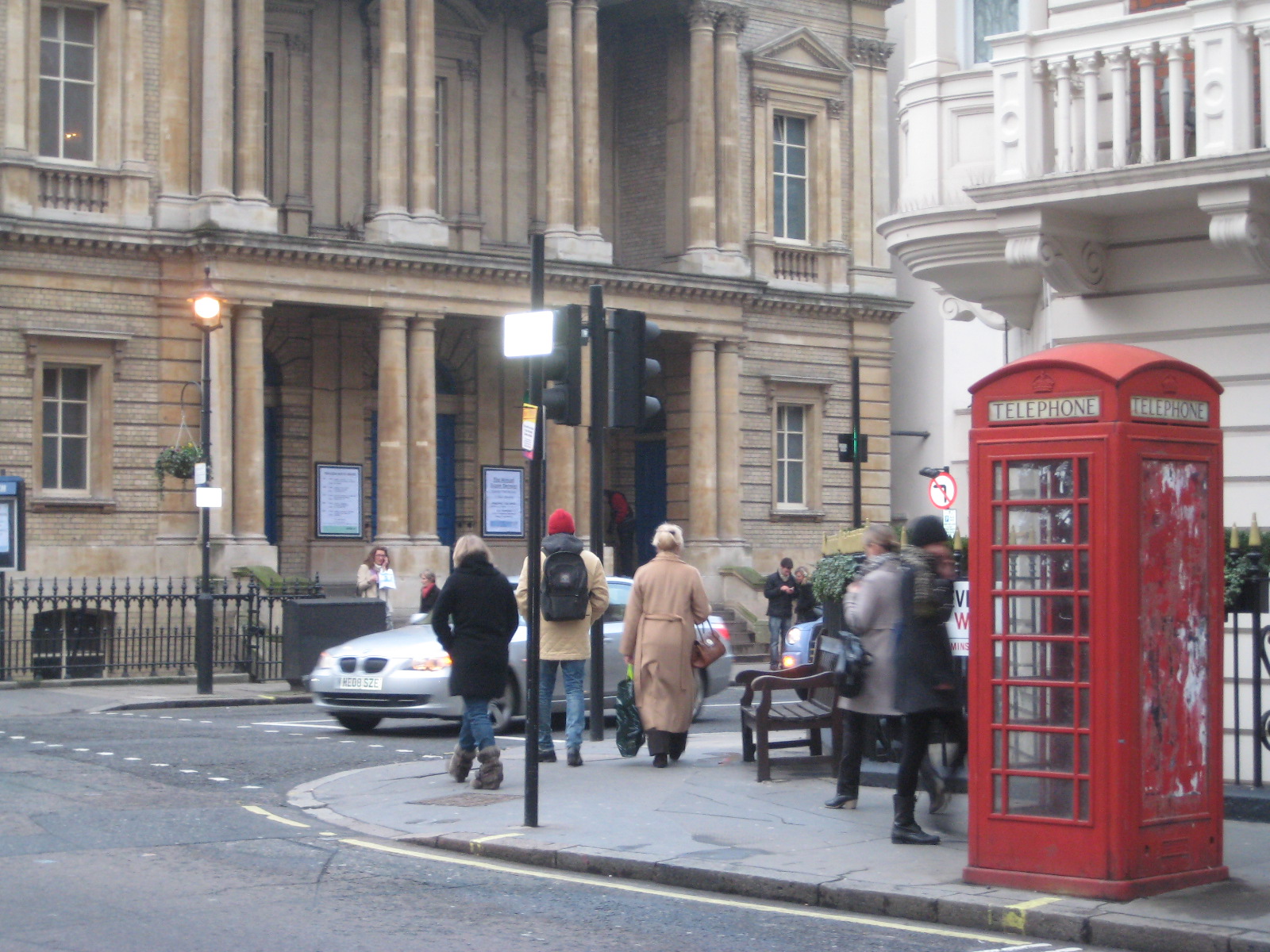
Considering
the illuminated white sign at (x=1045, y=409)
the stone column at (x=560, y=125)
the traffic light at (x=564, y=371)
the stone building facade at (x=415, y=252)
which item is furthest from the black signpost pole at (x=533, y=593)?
the stone column at (x=560, y=125)

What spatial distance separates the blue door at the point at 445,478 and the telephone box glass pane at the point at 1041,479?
27865 millimetres

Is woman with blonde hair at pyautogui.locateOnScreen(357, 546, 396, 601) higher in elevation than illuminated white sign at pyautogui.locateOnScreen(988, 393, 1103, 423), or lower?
lower

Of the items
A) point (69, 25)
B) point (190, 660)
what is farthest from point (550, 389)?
point (69, 25)

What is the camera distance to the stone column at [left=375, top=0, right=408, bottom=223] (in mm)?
32500

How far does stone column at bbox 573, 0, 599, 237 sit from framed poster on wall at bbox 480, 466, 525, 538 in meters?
5.23

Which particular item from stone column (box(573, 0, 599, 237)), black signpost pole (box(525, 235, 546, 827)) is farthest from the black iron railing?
black signpost pole (box(525, 235, 546, 827))

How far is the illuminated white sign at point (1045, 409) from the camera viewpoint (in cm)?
834

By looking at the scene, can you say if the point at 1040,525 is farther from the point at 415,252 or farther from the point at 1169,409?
the point at 415,252

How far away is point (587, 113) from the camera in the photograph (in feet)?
115

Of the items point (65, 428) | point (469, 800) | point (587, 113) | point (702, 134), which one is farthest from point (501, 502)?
point (469, 800)

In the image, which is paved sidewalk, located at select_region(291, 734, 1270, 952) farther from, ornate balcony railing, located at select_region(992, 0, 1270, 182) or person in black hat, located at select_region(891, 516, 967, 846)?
ornate balcony railing, located at select_region(992, 0, 1270, 182)

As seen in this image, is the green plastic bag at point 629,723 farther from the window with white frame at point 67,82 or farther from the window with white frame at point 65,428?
the window with white frame at point 67,82

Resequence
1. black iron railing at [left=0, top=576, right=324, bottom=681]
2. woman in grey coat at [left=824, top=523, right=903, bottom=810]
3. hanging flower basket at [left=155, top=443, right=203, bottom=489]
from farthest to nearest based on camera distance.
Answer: hanging flower basket at [left=155, top=443, right=203, bottom=489], black iron railing at [left=0, top=576, right=324, bottom=681], woman in grey coat at [left=824, top=523, right=903, bottom=810]

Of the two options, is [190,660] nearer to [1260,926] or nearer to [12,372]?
[12,372]
